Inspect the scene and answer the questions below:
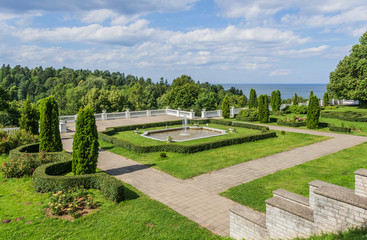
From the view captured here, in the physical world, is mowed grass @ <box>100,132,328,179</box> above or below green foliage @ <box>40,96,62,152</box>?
below

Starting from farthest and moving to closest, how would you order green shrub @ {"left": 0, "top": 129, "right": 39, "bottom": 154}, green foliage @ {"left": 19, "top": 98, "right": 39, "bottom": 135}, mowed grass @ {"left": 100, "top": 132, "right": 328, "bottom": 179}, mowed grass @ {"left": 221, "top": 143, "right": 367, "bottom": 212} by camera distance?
1. green foliage @ {"left": 19, "top": 98, "right": 39, "bottom": 135}
2. green shrub @ {"left": 0, "top": 129, "right": 39, "bottom": 154}
3. mowed grass @ {"left": 100, "top": 132, "right": 328, "bottom": 179}
4. mowed grass @ {"left": 221, "top": 143, "right": 367, "bottom": 212}

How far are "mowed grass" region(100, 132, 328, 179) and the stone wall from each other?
18.8 feet

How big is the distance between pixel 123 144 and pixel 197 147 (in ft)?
17.3

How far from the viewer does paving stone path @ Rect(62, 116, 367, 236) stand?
28.4 feet

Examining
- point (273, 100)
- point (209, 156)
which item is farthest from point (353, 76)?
point (209, 156)

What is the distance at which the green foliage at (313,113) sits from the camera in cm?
2488

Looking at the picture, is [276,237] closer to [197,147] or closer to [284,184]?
[284,184]

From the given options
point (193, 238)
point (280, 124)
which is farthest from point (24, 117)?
point (280, 124)

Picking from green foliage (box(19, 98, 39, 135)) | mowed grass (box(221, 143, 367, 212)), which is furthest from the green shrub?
mowed grass (box(221, 143, 367, 212))

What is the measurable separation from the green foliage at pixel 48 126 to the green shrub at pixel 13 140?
174 inches

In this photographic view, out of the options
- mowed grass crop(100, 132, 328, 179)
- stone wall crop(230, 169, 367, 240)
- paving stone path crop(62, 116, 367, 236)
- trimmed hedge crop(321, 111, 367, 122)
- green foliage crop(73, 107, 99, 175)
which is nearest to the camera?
stone wall crop(230, 169, 367, 240)

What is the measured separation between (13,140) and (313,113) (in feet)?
84.6

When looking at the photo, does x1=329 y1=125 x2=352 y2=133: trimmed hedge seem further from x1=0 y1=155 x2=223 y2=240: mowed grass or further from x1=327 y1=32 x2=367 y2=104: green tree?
x1=0 y1=155 x2=223 y2=240: mowed grass

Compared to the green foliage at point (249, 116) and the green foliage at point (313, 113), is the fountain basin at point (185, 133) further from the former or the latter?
the green foliage at point (313, 113)
